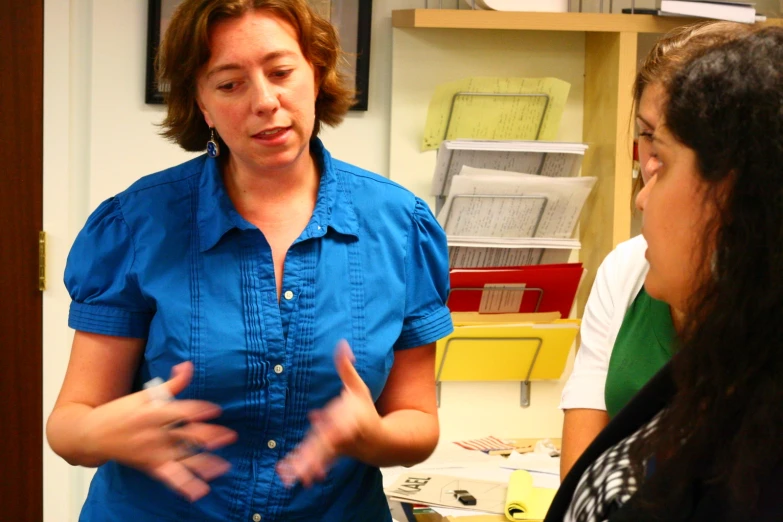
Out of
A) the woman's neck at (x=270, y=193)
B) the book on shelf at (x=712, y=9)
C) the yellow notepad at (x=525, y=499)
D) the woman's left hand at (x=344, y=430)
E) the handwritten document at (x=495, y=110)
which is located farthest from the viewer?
the handwritten document at (x=495, y=110)

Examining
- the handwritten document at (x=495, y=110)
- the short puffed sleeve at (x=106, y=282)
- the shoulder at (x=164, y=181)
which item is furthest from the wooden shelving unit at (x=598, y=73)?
the short puffed sleeve at (x=106, y=282)

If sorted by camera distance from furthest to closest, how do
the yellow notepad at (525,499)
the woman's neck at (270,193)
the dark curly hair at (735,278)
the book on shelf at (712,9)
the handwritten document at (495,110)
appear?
the handwritten document at (495,110) → the book on shelf at (712,9) → the yellow notepad at (525,499) → the woman's neck at (270,193) → the dark curly hair at (735,278)

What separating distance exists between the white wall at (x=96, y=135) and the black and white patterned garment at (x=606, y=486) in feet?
4.57

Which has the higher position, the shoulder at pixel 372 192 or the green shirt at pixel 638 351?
the shoulder at pixel 372 192

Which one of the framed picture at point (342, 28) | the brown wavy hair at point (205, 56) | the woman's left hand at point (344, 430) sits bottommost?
the woman's left hand at point (344, 430)

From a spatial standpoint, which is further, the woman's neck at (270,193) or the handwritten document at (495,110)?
the handwritten document at (495,110)

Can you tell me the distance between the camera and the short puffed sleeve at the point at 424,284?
51.0 inches

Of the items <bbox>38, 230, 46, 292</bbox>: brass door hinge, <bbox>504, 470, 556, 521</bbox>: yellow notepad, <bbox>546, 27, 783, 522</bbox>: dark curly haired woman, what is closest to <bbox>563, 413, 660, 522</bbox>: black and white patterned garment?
<bbox>546, 27, 783, 522</bbox>: dark curly haired woman

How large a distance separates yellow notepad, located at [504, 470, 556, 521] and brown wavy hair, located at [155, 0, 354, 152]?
80 cm

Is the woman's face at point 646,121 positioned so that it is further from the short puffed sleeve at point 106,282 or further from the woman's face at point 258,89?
the short puffed sleeve at point 106,282

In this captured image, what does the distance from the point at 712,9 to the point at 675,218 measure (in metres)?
1.32

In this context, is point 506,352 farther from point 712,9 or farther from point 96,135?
point 96,135

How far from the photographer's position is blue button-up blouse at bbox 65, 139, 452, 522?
1.19 metres

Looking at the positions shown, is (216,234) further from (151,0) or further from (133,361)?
(151,0)
